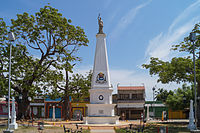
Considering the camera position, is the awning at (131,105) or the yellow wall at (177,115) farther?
the yellow wall at (177,115)

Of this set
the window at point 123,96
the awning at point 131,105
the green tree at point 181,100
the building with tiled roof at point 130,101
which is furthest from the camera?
the window at point 123,96

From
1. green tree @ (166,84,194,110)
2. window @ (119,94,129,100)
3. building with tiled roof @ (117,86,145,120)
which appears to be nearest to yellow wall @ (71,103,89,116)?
building with tiled roof @ (117,86,145,120)

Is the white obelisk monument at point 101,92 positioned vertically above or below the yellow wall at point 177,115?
above

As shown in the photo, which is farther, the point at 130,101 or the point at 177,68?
the point at 130,101

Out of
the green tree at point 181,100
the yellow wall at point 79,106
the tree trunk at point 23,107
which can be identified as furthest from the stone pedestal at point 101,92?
the yellow wall at point 79,106

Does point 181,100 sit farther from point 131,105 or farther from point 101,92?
point 101,92

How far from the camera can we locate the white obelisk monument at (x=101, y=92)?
26.2 m

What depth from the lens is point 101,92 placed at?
27.5 metres

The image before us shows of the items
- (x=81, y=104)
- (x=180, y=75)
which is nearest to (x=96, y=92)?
(x=180, y=75)

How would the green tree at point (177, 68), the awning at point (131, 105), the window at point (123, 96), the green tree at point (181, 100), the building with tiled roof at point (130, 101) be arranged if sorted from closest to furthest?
the green tree at point (177, 68) → the green tree at point (181, 100) → the awning at point (131, 105) → the building with tiled roof at point (130, 101) → the window at point (123, 96)

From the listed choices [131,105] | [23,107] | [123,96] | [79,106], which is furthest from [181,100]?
[23,107]

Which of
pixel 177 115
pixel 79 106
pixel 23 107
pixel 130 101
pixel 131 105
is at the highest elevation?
pixel 23 107

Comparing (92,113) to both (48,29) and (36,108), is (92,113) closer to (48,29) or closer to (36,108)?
(48,29)

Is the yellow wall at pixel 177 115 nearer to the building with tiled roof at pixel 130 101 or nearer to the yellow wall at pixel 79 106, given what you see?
the building with tiled roof at pixel 130 101
